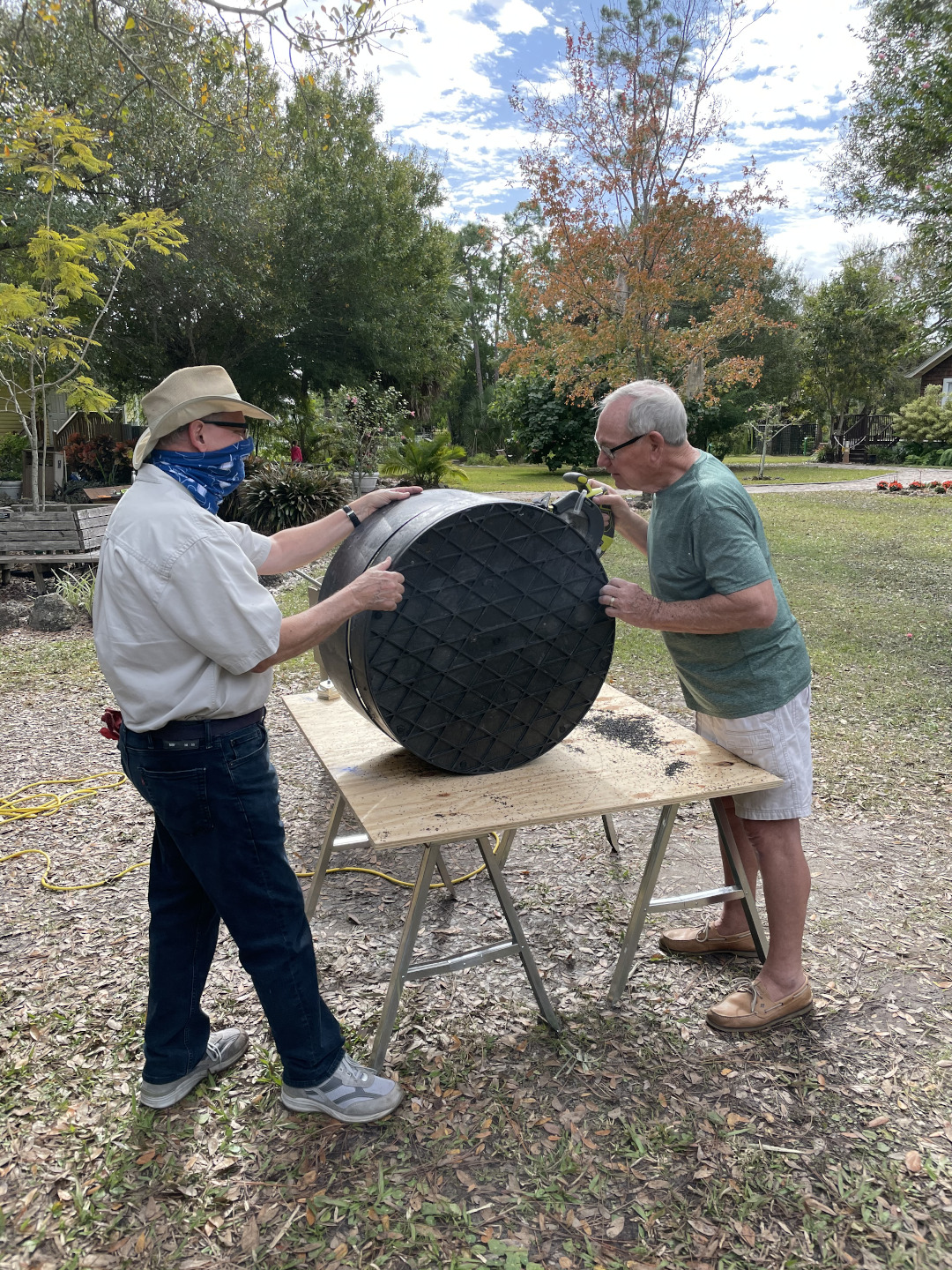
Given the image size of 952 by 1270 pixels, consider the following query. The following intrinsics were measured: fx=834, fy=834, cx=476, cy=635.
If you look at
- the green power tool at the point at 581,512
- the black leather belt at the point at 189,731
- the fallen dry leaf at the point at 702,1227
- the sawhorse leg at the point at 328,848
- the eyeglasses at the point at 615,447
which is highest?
Answer: the eyeglasses at the point at 615,447

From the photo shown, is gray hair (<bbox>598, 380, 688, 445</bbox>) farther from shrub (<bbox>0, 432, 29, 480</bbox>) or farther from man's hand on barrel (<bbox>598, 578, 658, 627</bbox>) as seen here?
shrub (<bbox>0, 432, 29, 480</bbox>)

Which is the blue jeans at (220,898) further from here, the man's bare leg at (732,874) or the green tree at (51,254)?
the green tree at (51,254)

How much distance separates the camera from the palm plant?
53.0 feet

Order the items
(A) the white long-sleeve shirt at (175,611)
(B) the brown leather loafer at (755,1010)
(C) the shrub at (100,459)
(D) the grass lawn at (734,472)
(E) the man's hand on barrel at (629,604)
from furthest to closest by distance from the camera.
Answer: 1. (D) the grass lawn at (734,472)
2. (C) the shrub at (100,459)
3. (B) the brown leather loafer at (755,1010)
4. (E) the man's hand on barrel at (629,604)
5. (A) the white long-sleeve shirt at (175,611)

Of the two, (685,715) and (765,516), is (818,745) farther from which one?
(765,516)

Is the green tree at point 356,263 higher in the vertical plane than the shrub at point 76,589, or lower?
higher

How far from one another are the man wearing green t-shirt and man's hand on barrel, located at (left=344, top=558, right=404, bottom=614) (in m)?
0.68

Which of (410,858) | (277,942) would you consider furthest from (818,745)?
(277,942)

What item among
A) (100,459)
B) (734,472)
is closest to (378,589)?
(100,459)

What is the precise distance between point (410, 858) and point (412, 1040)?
1325mm

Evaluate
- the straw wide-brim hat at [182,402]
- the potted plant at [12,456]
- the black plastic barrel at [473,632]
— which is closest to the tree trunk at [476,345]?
the potted plant at [12,456]

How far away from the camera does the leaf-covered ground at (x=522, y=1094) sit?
2010 millimetres

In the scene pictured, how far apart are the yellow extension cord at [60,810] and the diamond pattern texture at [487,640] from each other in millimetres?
1126

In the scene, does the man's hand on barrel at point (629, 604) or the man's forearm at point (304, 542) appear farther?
the man's forearm at point (304, 542)
